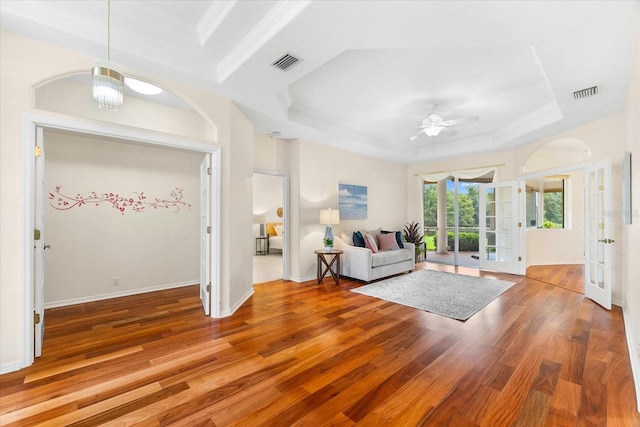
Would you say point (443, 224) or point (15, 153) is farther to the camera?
point (443, 224)

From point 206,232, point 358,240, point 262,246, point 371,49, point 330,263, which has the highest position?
point 371,49

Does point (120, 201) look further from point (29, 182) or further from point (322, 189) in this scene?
point (322, 189)

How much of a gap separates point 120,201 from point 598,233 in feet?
23.6

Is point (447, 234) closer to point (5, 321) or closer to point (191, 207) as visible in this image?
point (191, 207)

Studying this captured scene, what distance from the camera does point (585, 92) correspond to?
334 cm

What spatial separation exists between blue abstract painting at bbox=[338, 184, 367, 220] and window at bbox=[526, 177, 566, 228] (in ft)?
15.7

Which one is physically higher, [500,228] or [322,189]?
[322,189]

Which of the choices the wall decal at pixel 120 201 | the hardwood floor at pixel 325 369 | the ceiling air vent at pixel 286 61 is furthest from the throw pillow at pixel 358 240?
the ceiling air vent at pixel 286 61

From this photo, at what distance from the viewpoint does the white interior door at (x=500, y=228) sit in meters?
5.71

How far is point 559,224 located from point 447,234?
9.23 feet

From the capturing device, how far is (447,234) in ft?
29.2

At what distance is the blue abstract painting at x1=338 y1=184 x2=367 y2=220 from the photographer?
5902 millimetres

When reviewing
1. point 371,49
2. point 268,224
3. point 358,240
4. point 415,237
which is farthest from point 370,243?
point 268,224

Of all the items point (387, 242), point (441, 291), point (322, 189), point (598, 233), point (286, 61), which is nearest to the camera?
point (286, 61)
